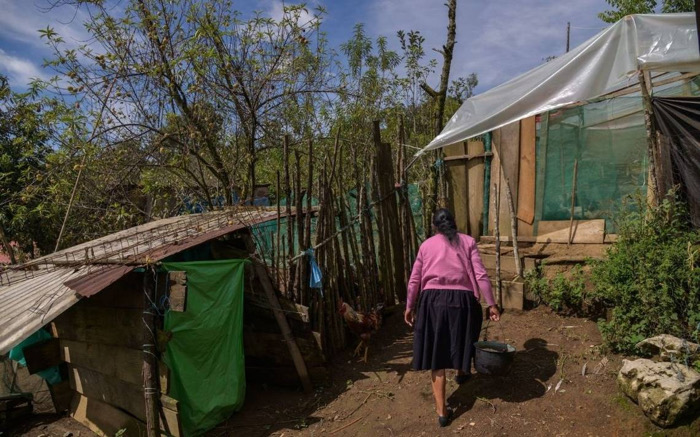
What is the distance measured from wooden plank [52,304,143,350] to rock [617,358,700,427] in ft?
12.9

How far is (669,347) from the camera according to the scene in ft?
11.2

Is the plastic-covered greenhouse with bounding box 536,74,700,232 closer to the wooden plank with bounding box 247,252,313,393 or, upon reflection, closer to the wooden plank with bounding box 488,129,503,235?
the wooden plank with bounding box 488,129,503,235

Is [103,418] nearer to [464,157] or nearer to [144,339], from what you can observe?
[144,339]

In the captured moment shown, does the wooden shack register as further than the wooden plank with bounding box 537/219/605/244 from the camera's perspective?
No

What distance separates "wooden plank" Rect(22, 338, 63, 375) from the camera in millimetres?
5031

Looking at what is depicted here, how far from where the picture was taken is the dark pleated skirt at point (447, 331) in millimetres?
3670

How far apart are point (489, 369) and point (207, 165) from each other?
509 centimetres

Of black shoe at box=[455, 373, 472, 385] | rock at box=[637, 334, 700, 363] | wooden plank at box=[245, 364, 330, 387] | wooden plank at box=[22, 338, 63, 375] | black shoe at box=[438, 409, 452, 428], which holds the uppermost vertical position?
rock at box=[637, 334, 700, 363]

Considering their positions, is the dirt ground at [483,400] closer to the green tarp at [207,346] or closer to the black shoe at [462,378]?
the black shoe at [462,378]

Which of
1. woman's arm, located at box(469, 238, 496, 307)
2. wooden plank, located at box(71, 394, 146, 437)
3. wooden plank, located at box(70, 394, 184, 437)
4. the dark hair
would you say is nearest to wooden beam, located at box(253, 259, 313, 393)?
wooden plank, located at box(70, 394, 184, 437)

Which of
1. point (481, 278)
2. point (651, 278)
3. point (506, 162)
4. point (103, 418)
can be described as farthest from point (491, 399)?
point (103, 418)

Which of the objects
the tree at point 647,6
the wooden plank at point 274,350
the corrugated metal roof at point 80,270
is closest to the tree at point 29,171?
the corrugated metal roof at point 80,270

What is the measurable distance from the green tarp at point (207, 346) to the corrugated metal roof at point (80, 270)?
12.3 inches

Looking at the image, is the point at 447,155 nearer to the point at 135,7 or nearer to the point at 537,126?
the point at 537,126
